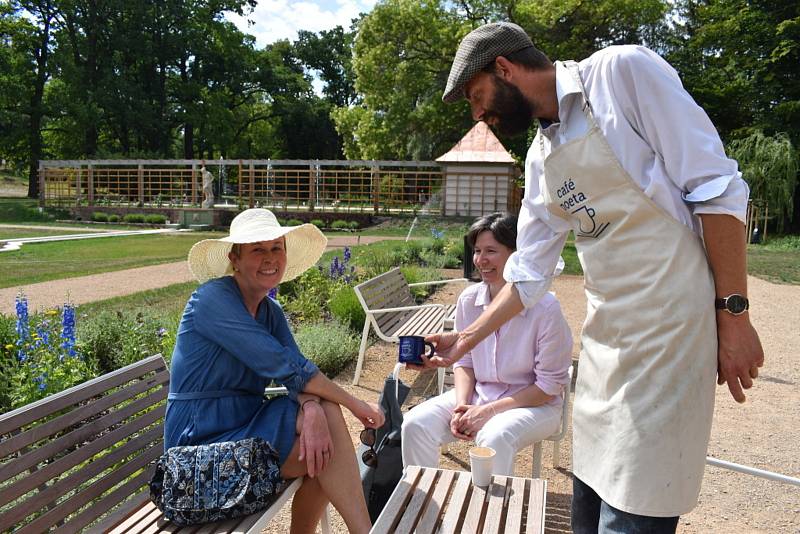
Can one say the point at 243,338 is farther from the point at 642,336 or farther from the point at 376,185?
the point at 376,185

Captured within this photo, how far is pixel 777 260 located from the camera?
55.5 ft

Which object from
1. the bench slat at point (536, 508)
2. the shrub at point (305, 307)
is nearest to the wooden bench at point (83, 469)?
the bench slat at point (536, 508)

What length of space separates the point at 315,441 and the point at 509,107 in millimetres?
1343

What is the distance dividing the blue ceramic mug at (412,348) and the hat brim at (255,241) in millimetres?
642

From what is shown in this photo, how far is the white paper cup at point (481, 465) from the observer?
83.8 inches

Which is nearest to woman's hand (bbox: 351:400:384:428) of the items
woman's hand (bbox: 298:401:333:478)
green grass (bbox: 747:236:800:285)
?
woman's hand (bbox: 298:401:333:478)

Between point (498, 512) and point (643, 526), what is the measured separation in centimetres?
54

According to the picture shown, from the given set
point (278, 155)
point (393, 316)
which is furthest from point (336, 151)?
point (393, 316)

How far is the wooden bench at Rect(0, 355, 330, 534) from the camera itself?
6.47 ft

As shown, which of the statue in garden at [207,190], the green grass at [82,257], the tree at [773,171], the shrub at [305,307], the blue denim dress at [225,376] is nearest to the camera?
the blue denim dress at [225,376]

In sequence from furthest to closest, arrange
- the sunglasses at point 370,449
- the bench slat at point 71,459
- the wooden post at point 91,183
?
the wooden post at point 91,183, the sunglasses at point 370,449, the bench slat at point 71,459

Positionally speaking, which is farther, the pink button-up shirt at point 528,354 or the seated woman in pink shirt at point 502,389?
the pink button-up shirt at point 528,354

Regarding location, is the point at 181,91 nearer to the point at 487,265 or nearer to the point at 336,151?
the point at 336,151

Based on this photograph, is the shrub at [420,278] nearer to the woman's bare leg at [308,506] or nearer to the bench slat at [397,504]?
the woman's bare leg at [308,506]
